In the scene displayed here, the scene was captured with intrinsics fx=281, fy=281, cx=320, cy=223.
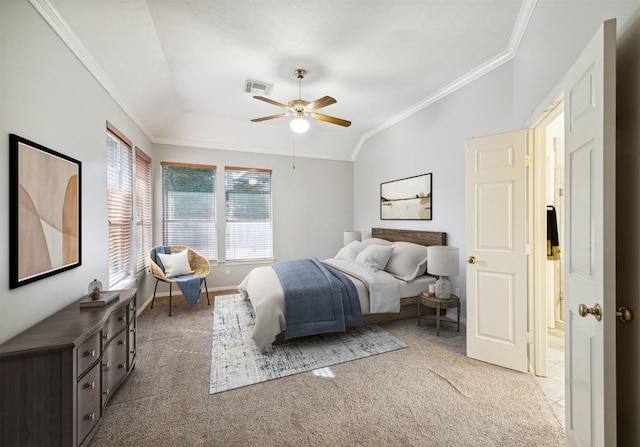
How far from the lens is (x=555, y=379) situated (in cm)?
237

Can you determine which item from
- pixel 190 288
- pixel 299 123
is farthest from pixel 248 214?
pixel 299 123

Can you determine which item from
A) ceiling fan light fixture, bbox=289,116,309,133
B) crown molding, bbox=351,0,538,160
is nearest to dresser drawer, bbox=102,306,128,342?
ceiling fan light fixture, bbox=289,116,309,133

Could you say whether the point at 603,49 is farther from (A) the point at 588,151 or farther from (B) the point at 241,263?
(B) the point at 241,263

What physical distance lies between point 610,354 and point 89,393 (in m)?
2.56

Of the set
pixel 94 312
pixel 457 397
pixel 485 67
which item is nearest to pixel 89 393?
pixel 94 312

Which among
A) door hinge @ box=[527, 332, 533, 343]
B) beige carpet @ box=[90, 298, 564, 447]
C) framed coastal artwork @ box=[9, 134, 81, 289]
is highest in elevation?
framed coastal artwork @ box=[9, 134, 81, 289]

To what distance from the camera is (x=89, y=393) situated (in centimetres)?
163

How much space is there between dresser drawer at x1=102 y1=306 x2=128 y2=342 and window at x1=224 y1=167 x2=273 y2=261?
3.12 m

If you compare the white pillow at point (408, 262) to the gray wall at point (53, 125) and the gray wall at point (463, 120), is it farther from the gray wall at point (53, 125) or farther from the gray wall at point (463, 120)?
the gray wall at point (53, 125)

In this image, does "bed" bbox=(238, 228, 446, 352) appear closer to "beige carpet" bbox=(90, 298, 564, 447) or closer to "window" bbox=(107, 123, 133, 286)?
"beige carpet" bbox=(90, 298, 564, 447)

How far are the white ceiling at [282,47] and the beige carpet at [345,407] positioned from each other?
2.70 m

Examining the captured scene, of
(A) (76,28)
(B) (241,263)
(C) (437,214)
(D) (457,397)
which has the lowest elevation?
(D) (457,397)

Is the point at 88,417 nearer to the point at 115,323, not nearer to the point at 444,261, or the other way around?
the point at 115,323

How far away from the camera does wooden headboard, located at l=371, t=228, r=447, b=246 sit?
3.83 metres
